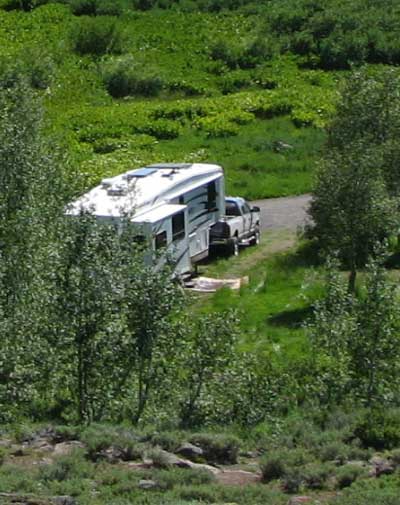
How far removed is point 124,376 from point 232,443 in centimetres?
320

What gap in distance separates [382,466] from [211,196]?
67.1ft

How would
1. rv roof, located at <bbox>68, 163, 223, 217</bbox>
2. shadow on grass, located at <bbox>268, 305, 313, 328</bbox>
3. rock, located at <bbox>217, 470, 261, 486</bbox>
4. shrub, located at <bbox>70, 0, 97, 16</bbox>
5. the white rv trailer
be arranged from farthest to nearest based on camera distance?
shrub, located at <bbox>70, 0, 97, 16</bbox>
the white rv trailer
rv roof, located at <bbox>68, 163, 223, 217</bbox>
shadow on grass, located at <bbox>268, 305, 313, 328</bbox>
rock, located at <bbox>217, 470, 261, 486</bbox>

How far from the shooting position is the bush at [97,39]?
56906mm

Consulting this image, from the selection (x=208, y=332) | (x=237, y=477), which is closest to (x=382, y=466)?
(x=237, y=477)

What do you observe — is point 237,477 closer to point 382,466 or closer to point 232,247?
point 382,466

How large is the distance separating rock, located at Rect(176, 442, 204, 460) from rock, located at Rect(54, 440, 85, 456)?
1.07 meters

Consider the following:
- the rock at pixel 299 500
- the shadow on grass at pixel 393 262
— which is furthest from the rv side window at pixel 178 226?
the rock at pixel 299 500

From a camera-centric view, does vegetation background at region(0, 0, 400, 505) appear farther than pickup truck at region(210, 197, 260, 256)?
No

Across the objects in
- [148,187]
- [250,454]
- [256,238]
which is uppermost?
[250,454]

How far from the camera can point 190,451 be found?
15.8 m

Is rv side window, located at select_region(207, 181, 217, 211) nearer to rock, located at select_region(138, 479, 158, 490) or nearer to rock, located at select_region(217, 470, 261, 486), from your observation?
rock, located at select_region(217, 470, 261, 486)

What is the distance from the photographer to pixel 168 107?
49844mm

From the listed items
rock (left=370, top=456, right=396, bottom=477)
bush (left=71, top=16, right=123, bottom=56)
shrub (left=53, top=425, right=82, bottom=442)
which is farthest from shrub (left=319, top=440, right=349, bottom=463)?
→ bush (left=71, top=16, right=123, bottom=56)

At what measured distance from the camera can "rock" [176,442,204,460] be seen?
15.8m
